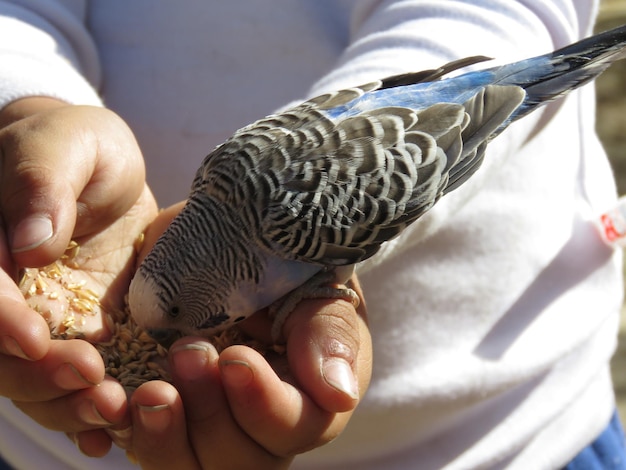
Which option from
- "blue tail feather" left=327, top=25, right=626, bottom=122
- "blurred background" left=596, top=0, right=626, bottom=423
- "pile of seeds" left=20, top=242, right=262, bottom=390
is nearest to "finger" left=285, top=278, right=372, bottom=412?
"pile of seeds" left=20, top=242, right=262, bottom=390

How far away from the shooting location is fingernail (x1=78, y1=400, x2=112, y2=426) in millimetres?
721

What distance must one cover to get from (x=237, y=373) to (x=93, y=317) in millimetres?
251

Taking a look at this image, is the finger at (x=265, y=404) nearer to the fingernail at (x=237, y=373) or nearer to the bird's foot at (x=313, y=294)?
the fingernail at (x=237, y=373)

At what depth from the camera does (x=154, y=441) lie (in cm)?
72

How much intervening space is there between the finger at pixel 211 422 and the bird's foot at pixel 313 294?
0.42ft

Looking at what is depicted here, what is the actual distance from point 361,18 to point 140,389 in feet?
1.99

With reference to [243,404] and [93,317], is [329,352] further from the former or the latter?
[93,317]

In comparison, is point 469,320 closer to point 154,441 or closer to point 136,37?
point 154,441

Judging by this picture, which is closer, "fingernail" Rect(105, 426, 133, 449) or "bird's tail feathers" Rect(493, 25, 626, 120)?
"fingernail" Rect(105, 426, 133, 449)

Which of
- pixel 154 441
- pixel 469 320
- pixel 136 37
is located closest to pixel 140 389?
pixel 154 441

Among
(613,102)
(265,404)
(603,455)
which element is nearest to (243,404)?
(265,404)

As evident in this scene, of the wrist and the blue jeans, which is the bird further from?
the blue jeans

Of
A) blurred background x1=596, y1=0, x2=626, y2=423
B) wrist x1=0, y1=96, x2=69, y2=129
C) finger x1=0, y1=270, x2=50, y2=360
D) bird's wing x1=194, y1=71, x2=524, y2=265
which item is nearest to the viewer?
finger x1=0, y1=270, x2=50, y2=360

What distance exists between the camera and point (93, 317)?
880 millimetres
